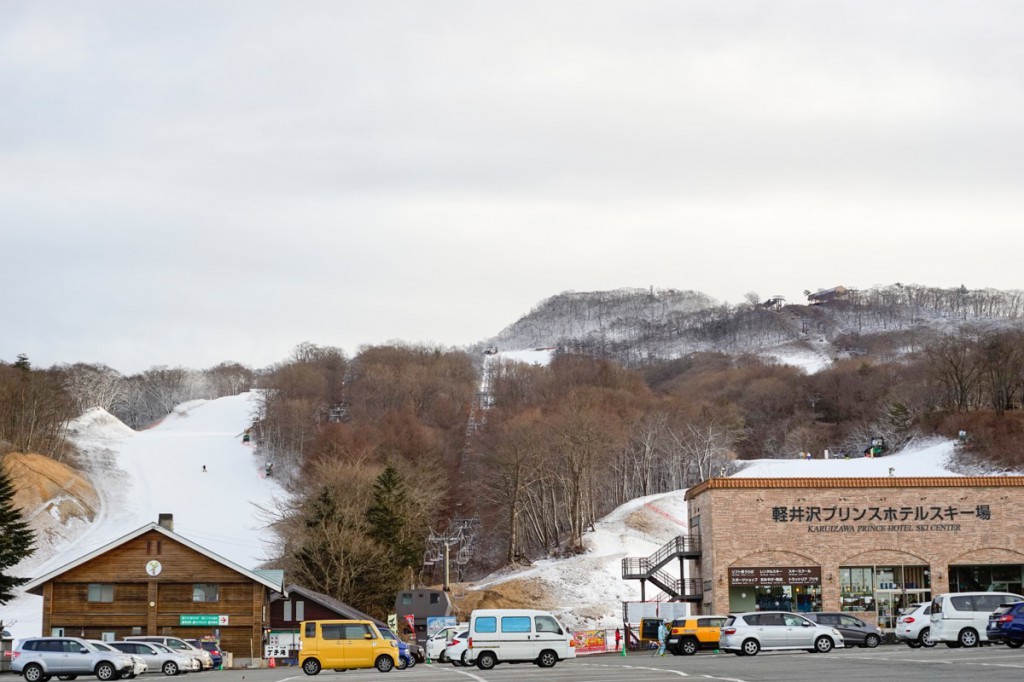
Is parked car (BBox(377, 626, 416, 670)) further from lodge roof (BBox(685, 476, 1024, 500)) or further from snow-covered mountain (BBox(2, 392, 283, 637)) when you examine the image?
snow-covered mountain (BBox(2, 392, 283, 637))

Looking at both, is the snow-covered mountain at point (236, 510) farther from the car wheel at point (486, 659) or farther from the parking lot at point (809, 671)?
the parking lot at point (809, 671)

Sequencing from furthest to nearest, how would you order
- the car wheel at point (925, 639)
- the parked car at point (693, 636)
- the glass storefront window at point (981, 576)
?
1. the glass storefront window at point (981, 576)
2. the parked car at point (693, 636)
3. the car wheel at point (925, 639)

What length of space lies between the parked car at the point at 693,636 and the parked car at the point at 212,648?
1676 cm

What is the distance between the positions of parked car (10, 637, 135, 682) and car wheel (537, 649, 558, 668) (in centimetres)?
1145

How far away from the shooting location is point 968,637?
33938mm

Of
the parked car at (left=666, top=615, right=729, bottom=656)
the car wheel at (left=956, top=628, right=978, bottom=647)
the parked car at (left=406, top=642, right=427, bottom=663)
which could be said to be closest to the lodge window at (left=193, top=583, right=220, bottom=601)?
the parked car at (left=406, top=642, right=427, bottom=663)

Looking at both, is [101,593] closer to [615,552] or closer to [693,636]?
[693,636]

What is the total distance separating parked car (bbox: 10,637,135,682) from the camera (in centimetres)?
3378

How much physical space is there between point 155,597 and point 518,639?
24.3 meters

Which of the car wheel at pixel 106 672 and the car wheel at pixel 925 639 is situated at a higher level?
the car wheel at pixel 925 639

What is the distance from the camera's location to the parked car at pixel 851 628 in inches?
1624

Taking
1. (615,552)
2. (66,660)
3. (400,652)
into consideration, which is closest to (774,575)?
(400,652)

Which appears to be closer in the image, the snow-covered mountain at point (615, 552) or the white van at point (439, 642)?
the white van at point (439, 642)

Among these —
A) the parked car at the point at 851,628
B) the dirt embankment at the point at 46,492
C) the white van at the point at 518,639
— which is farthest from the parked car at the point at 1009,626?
the dirt embankment at the point at 46,492
